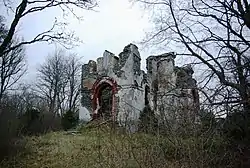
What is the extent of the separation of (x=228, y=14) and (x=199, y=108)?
389 cm

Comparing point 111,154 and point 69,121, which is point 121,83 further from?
point 111,154

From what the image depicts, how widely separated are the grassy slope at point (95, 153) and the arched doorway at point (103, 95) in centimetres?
640

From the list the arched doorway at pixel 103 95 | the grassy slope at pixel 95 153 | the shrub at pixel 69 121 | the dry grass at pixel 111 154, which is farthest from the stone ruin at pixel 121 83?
the dry grass at pixel 111 154

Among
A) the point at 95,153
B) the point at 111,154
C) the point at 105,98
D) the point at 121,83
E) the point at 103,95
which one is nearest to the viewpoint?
the point at 111,154

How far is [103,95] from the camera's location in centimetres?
2386

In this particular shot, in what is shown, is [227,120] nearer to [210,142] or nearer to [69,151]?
[210,142]

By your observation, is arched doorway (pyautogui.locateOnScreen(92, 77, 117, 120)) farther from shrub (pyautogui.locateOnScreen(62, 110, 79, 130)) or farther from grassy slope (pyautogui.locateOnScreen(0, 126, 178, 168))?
grassy slope (pyautogui.locateOnScreen(0, 126, 178, 168))

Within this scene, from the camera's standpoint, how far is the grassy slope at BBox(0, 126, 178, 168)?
9.21 meters

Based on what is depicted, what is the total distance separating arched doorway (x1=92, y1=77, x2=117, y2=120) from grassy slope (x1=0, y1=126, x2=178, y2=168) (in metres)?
6.40

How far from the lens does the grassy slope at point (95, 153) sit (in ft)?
30.2

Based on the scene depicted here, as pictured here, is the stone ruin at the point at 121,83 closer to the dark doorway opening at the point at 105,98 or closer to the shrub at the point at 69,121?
the dark doorway opening at the point at 105,98

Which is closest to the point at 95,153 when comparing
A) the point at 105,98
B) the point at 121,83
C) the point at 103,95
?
the point at 121,83

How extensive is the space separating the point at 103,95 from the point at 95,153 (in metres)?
11.8

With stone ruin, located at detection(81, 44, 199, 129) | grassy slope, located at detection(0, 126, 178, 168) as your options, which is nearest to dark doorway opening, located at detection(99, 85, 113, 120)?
stone ruin, located at detection(81, 44, 199, 129)
